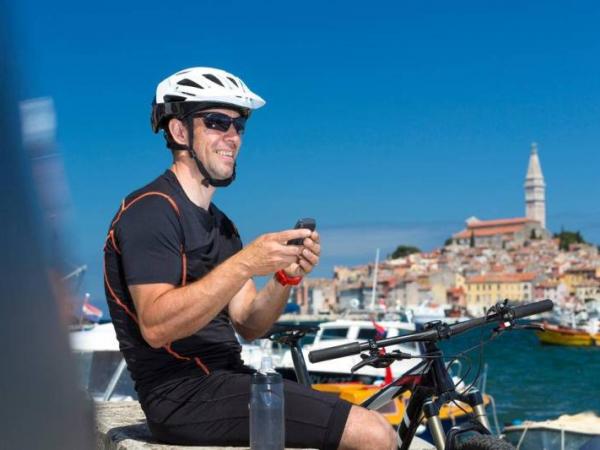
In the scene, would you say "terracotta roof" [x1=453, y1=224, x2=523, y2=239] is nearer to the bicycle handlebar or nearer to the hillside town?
the hillside town

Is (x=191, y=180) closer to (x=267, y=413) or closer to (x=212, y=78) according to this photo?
(x=212, y=78)

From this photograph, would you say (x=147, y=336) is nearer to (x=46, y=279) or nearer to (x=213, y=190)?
(x=213, y=190)

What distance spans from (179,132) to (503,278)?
487ft

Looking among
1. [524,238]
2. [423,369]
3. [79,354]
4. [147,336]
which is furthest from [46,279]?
[524,238]

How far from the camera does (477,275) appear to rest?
154 meters

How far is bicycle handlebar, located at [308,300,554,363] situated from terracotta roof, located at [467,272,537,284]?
14599 centimetres

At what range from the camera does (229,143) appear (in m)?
2.34

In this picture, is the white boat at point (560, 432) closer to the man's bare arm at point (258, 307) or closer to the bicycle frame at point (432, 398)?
the bicycle frame at point (432, 398)

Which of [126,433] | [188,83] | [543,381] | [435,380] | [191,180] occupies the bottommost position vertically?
[543,381]

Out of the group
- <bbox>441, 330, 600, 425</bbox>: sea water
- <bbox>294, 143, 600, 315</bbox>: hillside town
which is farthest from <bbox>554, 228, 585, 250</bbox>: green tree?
<bbox>441, 330, 600, 425</bbox>: sea water

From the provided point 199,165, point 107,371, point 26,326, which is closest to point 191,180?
Answer: point 199,165

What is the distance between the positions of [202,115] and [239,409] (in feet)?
2.33

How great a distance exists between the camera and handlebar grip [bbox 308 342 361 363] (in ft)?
7.23

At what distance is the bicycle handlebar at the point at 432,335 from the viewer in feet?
7.30
